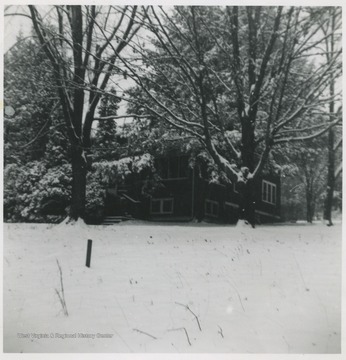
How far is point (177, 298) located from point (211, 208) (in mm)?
16129

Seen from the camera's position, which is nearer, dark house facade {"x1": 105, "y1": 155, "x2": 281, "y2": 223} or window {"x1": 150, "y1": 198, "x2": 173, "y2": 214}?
dark house facade {"x1": 105, "y1": 155, "x2": 281, "y2": 223}

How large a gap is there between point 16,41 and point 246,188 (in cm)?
736

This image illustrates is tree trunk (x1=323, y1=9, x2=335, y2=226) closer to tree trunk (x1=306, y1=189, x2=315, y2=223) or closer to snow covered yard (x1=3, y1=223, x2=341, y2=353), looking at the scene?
snow covered yard (x1=3, y1=223, x2=341, y2=353)

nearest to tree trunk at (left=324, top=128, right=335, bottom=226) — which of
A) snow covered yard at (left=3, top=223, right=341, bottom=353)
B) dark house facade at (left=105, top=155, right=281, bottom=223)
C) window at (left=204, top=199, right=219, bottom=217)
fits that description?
snow covered yard at (left=3, top=223, right=341, bottom=353)

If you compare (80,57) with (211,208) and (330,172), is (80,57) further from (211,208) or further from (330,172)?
(211,208)

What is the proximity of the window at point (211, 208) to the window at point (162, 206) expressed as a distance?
210 centimetres

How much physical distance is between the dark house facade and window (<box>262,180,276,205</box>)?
98.8 inches

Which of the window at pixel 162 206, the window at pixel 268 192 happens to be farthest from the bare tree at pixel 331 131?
the window at pixel 268 192

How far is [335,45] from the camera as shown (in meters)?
9.27

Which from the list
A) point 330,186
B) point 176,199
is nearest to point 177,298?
point 330,186

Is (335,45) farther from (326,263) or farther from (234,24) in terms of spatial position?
(326,263)

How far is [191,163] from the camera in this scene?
1647 centimetres

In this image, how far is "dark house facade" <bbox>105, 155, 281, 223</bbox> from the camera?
71.3 feet

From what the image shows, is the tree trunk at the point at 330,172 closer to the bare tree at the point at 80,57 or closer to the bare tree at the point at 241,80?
the bare tree at the point at 241,80
